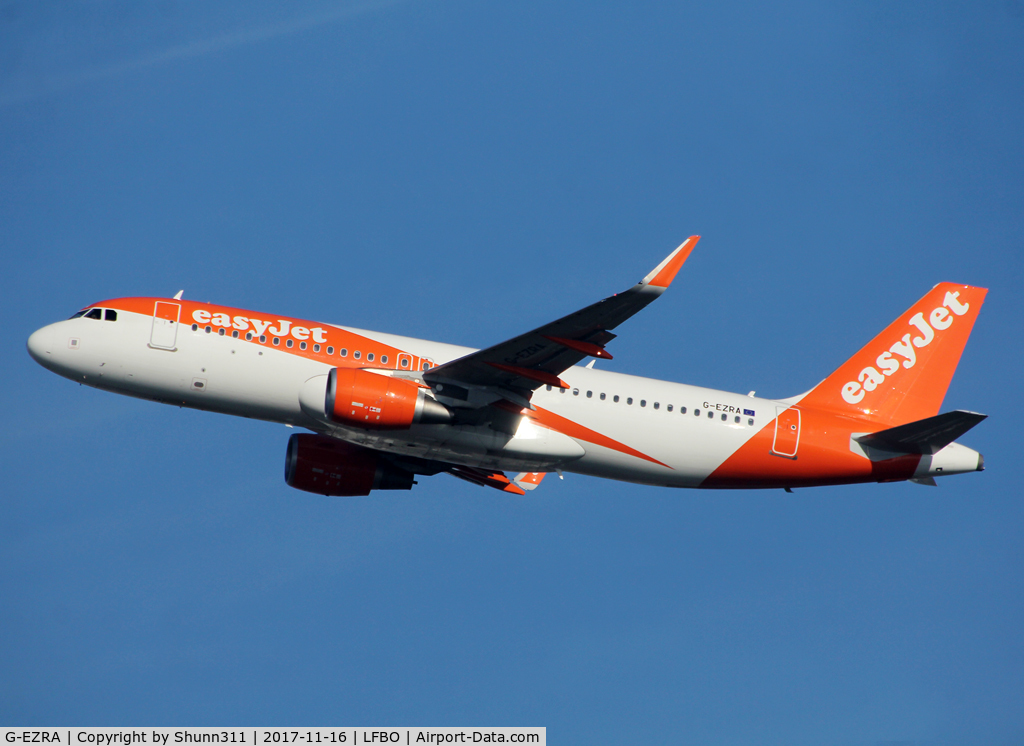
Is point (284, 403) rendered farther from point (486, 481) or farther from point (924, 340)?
point (924, 340)

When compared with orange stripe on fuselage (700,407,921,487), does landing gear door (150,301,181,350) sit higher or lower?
higher

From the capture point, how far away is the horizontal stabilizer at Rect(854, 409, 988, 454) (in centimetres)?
3198

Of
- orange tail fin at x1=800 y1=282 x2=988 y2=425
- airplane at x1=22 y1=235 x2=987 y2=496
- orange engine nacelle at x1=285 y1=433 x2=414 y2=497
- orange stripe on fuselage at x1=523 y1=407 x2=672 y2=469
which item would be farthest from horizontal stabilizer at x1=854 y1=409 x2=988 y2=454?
orange engine nacelle at x1=285 y1=433 x2=414 y2=497

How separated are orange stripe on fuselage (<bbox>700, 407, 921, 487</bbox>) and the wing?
7.21 m

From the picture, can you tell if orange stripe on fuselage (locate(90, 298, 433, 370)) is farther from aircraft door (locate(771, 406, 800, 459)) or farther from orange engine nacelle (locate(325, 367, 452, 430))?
aircraft door (locate(771, 406, 800, 459))

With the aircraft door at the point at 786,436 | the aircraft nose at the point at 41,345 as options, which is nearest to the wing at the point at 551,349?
the aircraft door at the point at 786,436

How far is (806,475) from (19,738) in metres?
24.4

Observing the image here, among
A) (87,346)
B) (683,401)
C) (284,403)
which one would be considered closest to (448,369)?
(284,403)

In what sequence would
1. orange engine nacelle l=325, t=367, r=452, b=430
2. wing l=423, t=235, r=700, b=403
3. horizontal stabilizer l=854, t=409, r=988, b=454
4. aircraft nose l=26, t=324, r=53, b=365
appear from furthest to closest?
horizontal stabilizer l=854, t=409, r=988, b=454, aircraft nose l=26, t=324, r=53, b=365, orange engine nacelle l=325, t=367, r=452, b=430, wing l=423, t=235, r=700, b=403

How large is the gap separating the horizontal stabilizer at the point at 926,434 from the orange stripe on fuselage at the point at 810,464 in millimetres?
437

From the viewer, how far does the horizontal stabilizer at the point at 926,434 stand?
32.0 metres

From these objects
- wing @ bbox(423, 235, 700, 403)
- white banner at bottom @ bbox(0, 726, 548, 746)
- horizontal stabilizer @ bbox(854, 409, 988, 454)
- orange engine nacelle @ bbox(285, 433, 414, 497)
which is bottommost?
white banner at bottom @ bbox(0, 726, 548, 746)

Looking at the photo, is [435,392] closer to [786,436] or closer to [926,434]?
[786,436]

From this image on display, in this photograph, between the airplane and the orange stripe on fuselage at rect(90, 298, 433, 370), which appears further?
the orange stripe on fuselage at rect(90, 298, 433, 370)
